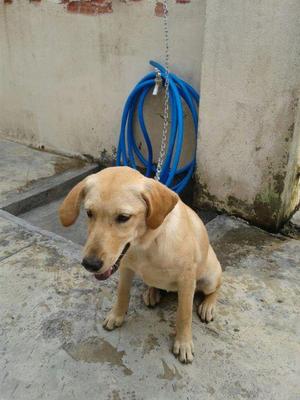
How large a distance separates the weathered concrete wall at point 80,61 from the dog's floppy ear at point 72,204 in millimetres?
2269

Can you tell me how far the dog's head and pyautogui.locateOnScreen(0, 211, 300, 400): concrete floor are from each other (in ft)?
2.04

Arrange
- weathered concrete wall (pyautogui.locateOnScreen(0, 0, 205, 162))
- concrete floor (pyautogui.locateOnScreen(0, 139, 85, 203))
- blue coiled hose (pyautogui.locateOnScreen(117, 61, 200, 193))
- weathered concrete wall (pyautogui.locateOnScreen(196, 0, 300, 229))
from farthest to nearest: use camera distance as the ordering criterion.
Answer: concrete floor (pyautogui.locateOnScreen(0, 139, 85, 203)) < weathered concrete wall (pyautogui.locateOnScreen(0, 0, 205, 162)) < blue coiled hose (pyautogui.locateOnScreen(117, 61, 200, 193)) < weathered concrete wall (pyautogui.locateOnScreen(196, 0, 300, 229))

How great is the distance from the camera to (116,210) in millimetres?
1797

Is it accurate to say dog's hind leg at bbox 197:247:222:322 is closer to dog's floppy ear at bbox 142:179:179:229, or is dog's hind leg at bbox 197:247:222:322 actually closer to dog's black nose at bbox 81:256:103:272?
dog's floppy ear at bbox 142:179:179:229

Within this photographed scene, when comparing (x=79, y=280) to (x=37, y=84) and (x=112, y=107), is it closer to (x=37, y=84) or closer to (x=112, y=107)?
(x=112, y=107)

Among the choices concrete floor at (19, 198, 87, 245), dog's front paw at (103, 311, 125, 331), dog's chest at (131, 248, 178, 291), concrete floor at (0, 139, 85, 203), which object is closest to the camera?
dog's chest at (131, 248, 178, 291)

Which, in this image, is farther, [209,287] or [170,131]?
[170,131]

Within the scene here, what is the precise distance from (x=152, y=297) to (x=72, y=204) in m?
0.93

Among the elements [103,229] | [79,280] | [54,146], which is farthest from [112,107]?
[103,229]

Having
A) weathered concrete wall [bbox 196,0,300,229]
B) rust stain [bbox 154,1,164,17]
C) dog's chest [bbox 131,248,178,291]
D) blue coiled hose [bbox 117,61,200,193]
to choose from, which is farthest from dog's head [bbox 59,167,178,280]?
rust stain [bbox 154,1,164,17]

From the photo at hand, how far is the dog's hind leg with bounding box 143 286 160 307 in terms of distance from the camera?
2.59 m

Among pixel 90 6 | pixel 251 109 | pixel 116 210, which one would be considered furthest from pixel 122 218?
pixel 90 6

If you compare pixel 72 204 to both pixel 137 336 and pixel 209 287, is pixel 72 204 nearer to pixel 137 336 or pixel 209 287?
pixel 137 336

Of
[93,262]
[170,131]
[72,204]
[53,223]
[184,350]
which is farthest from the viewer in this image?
[53,223]
